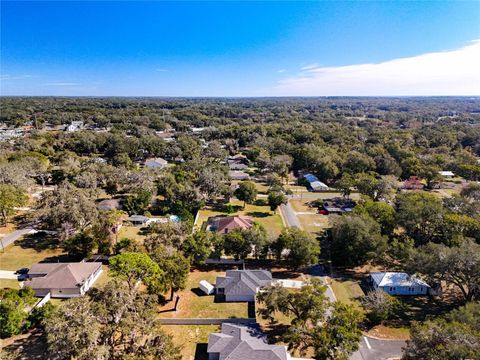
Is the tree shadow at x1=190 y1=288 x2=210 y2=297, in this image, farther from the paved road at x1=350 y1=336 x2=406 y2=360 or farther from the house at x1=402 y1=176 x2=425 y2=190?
the house at x1=402 y1=176 x2=425 y2=190

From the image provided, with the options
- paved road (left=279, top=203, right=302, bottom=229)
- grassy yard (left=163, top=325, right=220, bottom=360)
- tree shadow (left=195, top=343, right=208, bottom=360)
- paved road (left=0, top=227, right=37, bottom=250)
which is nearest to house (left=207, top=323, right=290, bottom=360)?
tree shadow (left=195, top=343, right=208, bottom=360)

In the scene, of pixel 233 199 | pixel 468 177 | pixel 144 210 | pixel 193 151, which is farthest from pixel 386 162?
pixel 144 210

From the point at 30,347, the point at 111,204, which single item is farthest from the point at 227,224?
the point at 30,347

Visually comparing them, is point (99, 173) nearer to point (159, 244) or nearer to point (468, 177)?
point (159, 244)

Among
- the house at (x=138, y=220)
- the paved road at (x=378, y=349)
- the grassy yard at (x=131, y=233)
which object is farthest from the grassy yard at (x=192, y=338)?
the house at (x=138, y=220)

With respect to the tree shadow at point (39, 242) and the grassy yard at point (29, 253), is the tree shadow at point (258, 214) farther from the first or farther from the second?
the tree shadow at point (39, 242)

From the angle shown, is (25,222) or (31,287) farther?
(25,222)

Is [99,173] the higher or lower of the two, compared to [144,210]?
higher

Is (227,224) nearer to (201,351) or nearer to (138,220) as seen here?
(138,220)
